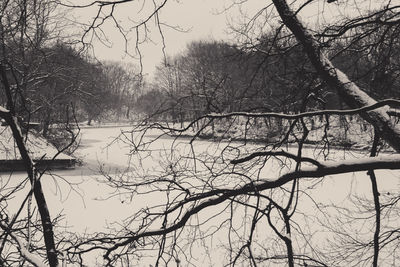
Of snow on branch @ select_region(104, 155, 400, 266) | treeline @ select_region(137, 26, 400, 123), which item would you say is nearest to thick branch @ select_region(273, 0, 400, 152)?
treeline @ select_region(137, 26, 400, 123)

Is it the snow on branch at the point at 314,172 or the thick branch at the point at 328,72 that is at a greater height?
the thick branch at the point at 328,72

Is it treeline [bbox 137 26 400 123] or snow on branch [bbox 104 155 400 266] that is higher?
treeline [bbox 137 26 400 123]

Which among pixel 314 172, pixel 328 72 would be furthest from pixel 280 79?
pixel 314 172

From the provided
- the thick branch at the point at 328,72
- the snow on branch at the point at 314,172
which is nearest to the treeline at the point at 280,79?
the thick branch at the point at 328,72

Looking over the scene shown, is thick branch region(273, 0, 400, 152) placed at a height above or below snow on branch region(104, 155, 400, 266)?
above

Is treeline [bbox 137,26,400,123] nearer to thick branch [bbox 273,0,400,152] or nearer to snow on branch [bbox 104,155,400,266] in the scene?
thick branch [bbox 273,0,400,152]

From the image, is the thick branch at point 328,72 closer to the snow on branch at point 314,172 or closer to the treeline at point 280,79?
the treeline at point 280,79

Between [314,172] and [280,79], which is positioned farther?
[280,79]

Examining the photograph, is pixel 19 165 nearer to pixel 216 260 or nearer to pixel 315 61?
pixel 216 260

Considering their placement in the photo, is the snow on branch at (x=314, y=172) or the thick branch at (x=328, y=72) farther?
the thick branch at (x=328, y=72)

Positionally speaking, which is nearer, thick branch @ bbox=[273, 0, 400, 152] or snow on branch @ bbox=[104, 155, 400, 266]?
snow on branch @ bbox=[104, 155, 400, 266]

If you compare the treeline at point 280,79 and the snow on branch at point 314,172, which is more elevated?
the treeline at point 280,79

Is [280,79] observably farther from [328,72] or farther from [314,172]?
[314,172]

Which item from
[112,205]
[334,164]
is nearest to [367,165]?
[334,164]
